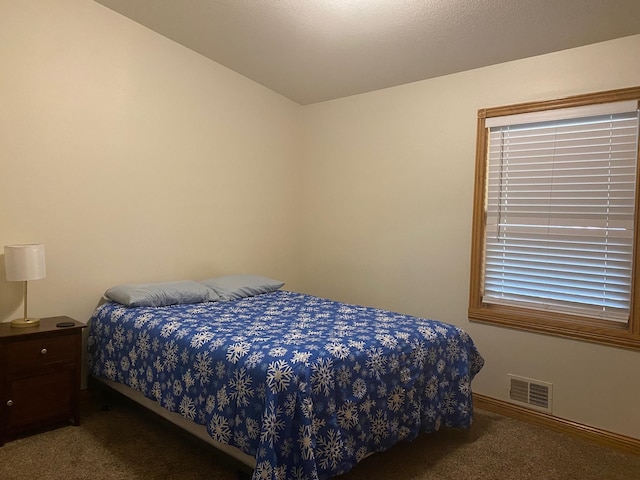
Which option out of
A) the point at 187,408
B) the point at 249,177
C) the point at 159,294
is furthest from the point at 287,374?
the point at 249,177

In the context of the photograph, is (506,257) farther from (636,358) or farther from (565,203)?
(636,358)

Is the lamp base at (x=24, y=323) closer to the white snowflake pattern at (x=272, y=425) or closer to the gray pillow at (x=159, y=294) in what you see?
the gray pillow at (x=159, y=294)

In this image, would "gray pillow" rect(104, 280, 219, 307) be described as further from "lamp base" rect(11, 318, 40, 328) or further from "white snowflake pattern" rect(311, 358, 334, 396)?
"white snowflake pattern" rect(311, 358, 334, 396)

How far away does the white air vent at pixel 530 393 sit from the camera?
9.61 feet

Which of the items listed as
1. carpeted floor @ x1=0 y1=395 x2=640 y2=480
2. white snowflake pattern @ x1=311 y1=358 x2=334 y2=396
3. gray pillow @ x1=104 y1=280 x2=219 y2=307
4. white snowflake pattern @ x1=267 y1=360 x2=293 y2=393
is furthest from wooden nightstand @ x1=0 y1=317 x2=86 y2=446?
white snowflake pattern @ x1=311 y1=358 x2=334 y2=396

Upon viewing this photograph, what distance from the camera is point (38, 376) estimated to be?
2.58 m

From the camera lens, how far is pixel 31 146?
2.83m

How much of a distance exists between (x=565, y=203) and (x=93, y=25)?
10.9 ft

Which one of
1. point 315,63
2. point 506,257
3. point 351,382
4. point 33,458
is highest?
point 315,63

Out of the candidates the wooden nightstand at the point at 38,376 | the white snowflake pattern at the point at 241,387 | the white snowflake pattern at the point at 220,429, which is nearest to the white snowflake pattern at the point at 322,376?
the white snowflake pattern at the point at 241,387

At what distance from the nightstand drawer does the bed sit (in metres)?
0.23

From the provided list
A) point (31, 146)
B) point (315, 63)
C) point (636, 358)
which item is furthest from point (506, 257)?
point (31, 146)

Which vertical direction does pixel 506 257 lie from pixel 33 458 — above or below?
above

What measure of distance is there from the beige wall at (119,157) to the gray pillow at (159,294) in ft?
0.74
